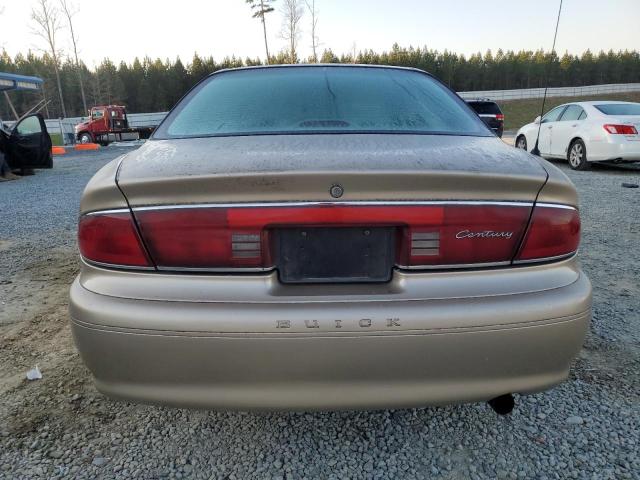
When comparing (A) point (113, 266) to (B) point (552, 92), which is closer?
(A) point (113, 266)

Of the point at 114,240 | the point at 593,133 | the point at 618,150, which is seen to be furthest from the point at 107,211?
the point at 593,133

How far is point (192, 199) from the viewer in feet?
4.43

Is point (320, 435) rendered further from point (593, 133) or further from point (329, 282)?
point (593, 133)

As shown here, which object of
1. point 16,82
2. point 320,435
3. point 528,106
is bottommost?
point 320,435

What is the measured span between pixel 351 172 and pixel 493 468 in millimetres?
1238

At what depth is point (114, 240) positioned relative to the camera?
142cm

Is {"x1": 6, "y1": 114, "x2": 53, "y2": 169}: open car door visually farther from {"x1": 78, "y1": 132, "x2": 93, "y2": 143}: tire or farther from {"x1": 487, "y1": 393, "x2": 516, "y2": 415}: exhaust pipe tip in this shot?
{"x1": 78, "y1": 132, "x2": 93, "y2": 143}: tire

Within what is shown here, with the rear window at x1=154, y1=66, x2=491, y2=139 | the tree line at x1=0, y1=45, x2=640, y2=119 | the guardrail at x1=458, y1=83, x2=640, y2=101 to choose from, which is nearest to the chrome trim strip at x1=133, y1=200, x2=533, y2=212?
the rear window at x1=154, y1=66, x2=491, y2=139

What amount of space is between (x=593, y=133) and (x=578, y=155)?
63 cm

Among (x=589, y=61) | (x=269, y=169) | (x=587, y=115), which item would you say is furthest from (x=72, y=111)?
(x=589, y=61)

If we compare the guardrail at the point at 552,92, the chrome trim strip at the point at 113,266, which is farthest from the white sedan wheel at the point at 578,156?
the guardrail at the point at 552,92

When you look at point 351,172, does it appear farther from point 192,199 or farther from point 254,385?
point 254,385

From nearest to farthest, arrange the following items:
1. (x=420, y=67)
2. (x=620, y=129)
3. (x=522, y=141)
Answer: (x=620, y=129)
(x=522, y=141)
(x=420, y=67)

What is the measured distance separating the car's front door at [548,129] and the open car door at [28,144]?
11.7 m
